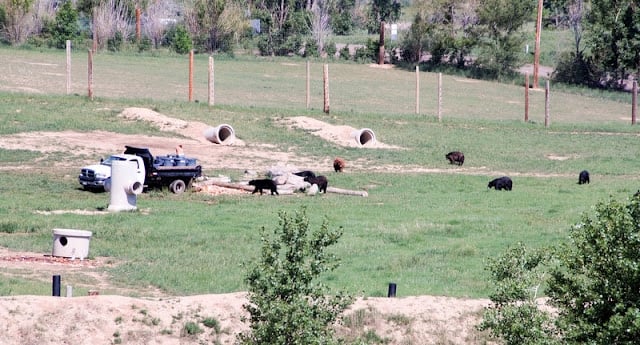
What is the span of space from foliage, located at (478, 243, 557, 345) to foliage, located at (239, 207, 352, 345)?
2042mm

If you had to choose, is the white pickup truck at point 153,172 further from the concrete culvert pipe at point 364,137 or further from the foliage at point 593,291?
the foliage at point 593,291

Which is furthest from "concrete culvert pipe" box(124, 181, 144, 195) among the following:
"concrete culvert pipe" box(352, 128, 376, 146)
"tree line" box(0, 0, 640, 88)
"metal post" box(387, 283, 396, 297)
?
"tree line" box(0, 0, 640, 88)

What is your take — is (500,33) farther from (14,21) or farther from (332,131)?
(332,131)

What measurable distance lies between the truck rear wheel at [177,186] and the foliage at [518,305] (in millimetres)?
15664

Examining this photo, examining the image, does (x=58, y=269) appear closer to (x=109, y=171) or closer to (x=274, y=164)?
(x=109, y=171)

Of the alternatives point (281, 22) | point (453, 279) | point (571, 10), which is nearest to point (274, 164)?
point (453, 279)

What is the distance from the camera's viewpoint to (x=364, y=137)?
4312 cm

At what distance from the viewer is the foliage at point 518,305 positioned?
1496 centimetres

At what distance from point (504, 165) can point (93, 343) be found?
25924 millimetres

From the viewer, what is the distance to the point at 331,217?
89.8 ft

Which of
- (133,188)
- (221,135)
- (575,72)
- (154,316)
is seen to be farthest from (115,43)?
(154,316)

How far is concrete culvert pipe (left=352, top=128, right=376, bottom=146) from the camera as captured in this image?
42438 mm

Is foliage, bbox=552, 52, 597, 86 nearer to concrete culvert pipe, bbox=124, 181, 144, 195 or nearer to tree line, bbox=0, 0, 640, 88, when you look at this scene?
tree line, bbox=0, 0, 640, 88

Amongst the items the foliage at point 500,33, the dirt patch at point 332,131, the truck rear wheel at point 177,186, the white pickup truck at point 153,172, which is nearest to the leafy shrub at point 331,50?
the foliage at point 500,33
